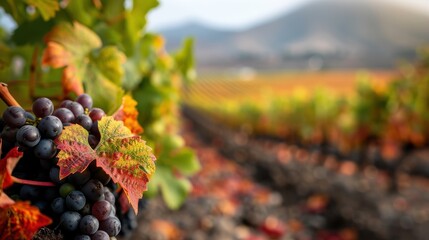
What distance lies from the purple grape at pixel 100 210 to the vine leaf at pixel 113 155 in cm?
6

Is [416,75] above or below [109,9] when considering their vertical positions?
above

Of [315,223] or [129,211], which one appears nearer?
[129,211]

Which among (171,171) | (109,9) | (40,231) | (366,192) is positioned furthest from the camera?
(366,192)

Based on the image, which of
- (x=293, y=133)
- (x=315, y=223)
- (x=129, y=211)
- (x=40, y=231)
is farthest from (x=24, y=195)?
(x=293, y=133)

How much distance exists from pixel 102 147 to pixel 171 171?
Answer: 3.86 feet

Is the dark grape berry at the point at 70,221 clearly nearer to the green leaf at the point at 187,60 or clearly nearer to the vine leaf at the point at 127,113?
the vine leaf at the point at 127,113

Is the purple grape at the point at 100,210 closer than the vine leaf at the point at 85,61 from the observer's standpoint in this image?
Yes

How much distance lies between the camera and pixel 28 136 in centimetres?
70

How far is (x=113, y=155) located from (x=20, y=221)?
16 centimetres

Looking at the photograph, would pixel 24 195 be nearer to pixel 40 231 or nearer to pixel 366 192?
pixel 40 231

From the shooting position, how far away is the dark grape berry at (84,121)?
767mm

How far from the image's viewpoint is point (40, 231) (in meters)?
0.71

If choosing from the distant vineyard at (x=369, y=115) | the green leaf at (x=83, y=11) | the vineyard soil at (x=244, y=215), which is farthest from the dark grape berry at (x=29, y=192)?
the distant vineyard at (x=369, y=115)

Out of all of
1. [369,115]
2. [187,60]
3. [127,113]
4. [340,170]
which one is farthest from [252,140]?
[127,113]
